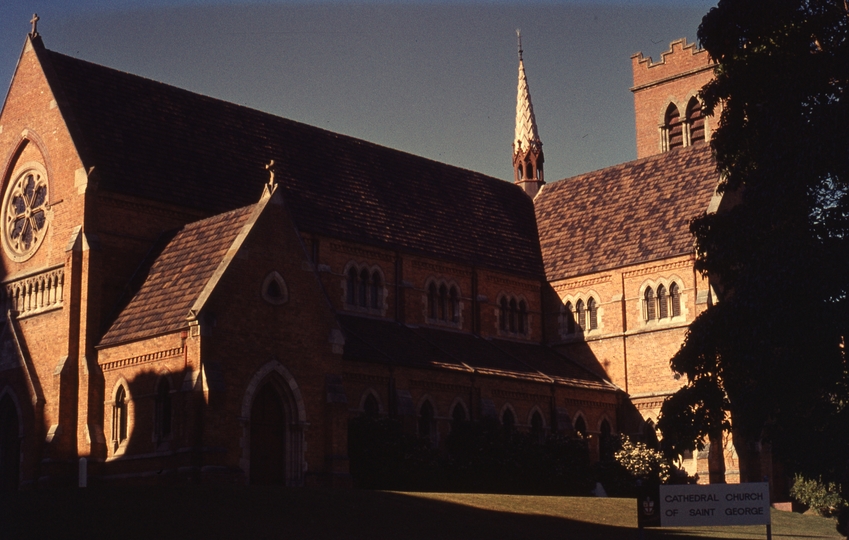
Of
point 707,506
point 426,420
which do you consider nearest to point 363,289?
point 426,420

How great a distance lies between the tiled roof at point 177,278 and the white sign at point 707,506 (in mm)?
14146

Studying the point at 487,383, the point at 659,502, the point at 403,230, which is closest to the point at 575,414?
the point at 487,383

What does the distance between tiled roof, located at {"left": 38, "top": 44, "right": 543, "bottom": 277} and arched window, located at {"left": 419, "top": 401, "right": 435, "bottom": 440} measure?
21.9 ft

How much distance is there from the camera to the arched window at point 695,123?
209 ft

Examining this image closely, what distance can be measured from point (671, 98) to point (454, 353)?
27.7 m

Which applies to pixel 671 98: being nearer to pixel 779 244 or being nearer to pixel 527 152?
pixel 527 152

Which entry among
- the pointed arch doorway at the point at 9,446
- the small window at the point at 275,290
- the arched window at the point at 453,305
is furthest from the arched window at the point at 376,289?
the pointed arch doorway at the point at 9,446

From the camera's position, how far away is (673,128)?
215 ft

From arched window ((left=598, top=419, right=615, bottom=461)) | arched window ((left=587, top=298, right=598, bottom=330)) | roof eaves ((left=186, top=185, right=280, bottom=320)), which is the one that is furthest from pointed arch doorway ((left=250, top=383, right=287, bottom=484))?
arched window ((left=587, top=298, right=598, bottom=330))

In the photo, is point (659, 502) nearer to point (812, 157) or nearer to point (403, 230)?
point (812, 157)

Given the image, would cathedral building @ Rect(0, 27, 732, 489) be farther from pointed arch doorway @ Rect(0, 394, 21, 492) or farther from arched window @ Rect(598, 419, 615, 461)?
arched window @ Rect(598, 419, 615, 461)

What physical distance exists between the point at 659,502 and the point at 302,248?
14.0 meters

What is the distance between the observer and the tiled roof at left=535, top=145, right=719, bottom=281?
49.0 m

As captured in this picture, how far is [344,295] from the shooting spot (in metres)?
42.9
